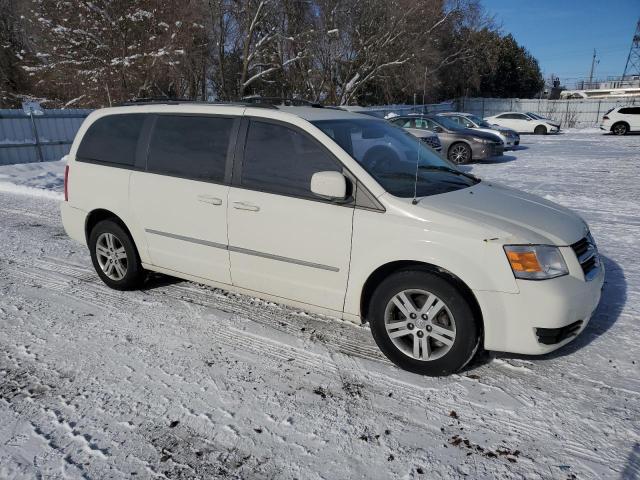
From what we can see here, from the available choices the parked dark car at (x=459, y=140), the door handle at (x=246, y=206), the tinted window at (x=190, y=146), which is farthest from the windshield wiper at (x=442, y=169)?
the parked dark car at (x=459, y=140)

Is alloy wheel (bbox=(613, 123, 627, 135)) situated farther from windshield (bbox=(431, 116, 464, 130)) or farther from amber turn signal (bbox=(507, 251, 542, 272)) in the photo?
amber turn signal (bbox=(507, 251, 542, 272))

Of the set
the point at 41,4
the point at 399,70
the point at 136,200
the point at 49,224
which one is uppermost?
the point at 41,4

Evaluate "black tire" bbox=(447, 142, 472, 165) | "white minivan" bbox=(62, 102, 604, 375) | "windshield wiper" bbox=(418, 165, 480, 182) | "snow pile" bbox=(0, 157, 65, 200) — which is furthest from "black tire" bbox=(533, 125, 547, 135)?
"windshield wiper" bbox=(418, 165, 480, 182)

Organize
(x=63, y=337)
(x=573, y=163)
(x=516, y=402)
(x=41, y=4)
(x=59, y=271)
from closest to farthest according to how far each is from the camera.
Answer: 1. (x=516, y=402)
2. (x=63, y=337)
3. (x=59, y=271)
4. (x=573, y=163)
5. (x=41, y=4)

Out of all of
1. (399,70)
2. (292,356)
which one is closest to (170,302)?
(292,356)

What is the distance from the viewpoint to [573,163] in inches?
552

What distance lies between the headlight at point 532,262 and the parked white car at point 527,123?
26055 millimetres

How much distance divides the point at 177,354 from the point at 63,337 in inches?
40.3

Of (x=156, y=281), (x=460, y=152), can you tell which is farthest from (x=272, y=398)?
(x=460, y=152)

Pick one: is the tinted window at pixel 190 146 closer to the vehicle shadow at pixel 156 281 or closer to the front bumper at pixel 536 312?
the vehicle shadow at pixel 156 281

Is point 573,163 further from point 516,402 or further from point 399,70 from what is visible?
point 399,70

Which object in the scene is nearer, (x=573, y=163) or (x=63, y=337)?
(x=63, y=337)

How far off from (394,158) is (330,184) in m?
0.85

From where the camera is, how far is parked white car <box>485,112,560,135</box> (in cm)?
2648
